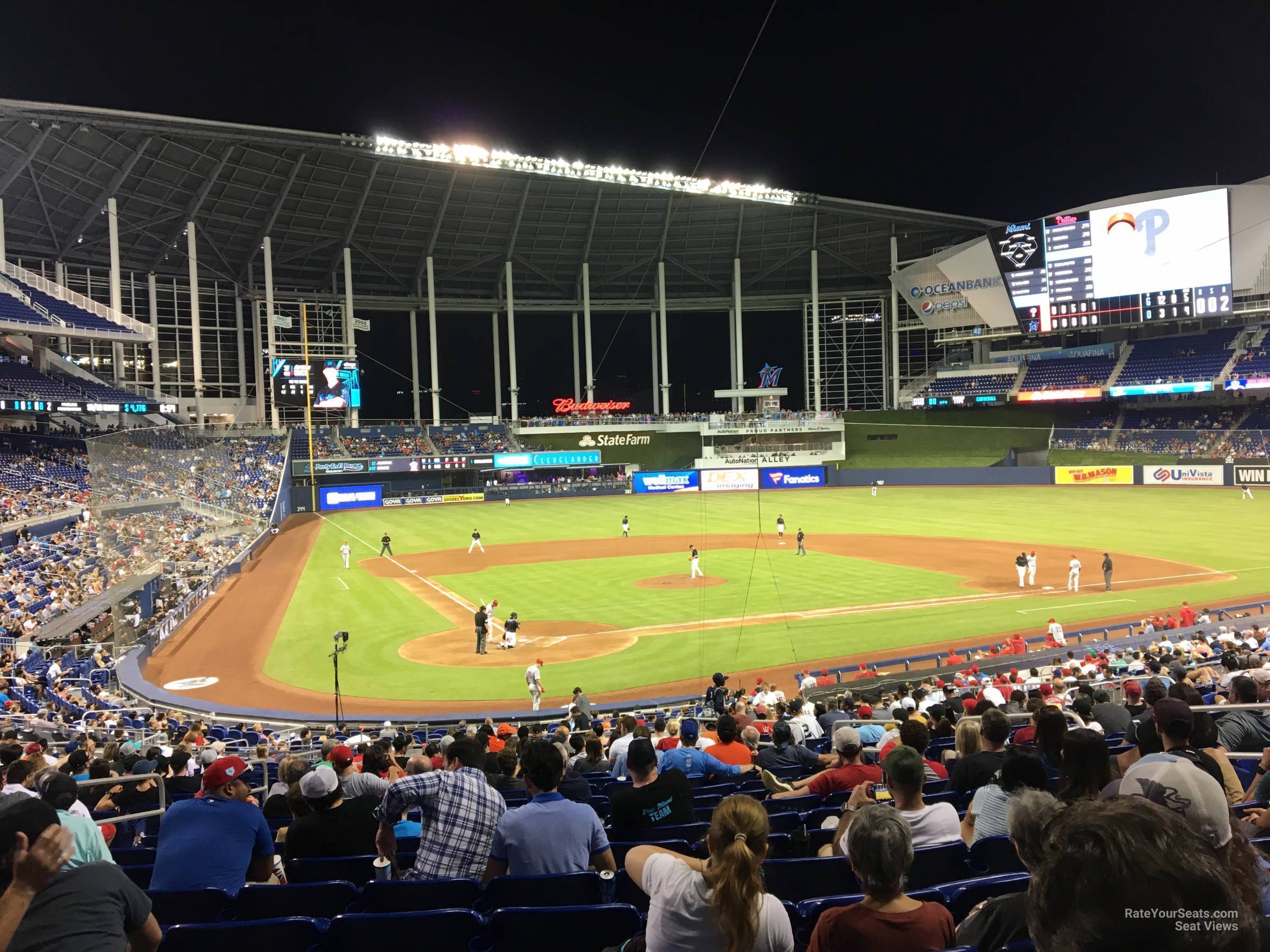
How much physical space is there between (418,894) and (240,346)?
275 feet

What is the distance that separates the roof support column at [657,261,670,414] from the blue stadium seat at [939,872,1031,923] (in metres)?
87.0

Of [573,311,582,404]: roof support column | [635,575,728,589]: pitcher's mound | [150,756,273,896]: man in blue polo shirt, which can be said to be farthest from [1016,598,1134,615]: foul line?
[573,311,582,404]: roof support column

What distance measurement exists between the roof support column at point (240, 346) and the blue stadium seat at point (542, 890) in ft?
272

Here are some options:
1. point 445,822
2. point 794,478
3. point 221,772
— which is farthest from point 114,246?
point 445,822

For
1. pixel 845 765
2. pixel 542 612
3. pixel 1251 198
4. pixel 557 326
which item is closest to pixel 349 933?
pixel 845 765

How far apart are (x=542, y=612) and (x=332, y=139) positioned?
45.9 metres

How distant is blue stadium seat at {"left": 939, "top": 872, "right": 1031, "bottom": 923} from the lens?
4379 mm

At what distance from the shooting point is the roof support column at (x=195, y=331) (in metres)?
68.2

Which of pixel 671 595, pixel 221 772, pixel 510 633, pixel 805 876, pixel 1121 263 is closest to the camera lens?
pixel 805 876

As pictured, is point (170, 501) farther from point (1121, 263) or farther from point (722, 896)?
point (1121, 263)

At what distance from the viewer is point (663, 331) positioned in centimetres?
9088

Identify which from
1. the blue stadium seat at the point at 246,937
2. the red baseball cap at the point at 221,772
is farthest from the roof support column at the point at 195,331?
the blue stadium seat at the point at 246,937

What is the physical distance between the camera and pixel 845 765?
803cm

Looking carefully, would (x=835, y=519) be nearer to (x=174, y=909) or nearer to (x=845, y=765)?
(x=845, y=765)
